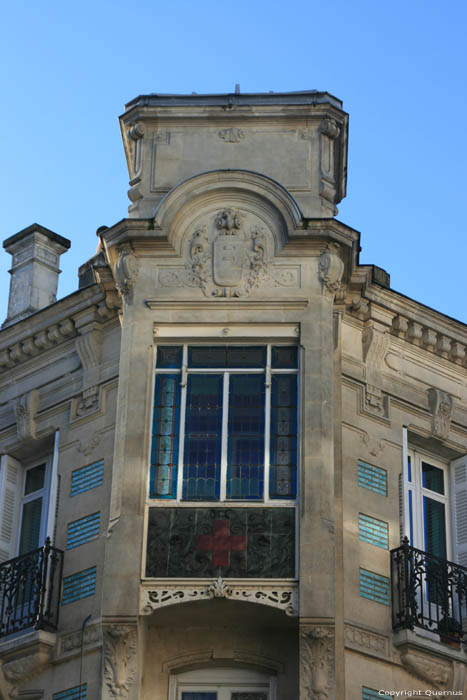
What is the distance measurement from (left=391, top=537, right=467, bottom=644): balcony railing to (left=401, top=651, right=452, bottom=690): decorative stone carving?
1.18ft

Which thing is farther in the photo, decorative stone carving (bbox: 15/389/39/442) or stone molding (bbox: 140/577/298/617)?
decorative stone carving (bbox: 15/389/39/442)

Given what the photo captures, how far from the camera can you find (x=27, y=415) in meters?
A: 20.4

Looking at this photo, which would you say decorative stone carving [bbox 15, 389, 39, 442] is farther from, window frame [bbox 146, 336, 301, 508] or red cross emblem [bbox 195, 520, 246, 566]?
red cross emblem [bbox 195, 520, 246, 566]

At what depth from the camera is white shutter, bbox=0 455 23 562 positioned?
20141 mm

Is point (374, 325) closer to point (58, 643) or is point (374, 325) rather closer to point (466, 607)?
point (466, 607)

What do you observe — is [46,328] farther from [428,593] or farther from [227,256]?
[428,593]

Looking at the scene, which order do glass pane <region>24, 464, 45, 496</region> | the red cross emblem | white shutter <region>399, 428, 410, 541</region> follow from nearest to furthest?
the red cross emblem → white shutter <region>399, 428, 410, 541</region> → glass pane <region>24, 464, 45, 496</region>

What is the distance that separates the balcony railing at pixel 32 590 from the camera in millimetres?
18250

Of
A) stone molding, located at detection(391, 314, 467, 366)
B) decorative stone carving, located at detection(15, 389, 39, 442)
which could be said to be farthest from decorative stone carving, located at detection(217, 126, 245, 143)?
decorative stone carving, located at detection(15, 389, 39, 442)

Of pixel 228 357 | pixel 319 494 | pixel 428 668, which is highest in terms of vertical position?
pixel 228 357

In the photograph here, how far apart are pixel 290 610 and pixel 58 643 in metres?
3.06

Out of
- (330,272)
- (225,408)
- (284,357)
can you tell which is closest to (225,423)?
(225,408)

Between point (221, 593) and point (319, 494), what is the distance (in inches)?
63.4

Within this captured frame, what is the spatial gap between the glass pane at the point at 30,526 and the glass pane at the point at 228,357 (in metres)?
3.29
